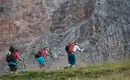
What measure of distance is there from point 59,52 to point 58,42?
329 centimetres

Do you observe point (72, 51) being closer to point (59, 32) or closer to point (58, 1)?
point (59, 32)

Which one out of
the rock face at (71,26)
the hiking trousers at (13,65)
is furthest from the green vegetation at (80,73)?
the rock face at (71,26)

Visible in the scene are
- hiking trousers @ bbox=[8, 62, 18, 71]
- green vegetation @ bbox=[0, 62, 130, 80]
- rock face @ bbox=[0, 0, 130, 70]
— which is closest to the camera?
green vegetation @ bbox=[0, 62, 130, 80]

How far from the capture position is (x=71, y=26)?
39.7 metres

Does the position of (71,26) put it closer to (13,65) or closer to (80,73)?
(13,65)

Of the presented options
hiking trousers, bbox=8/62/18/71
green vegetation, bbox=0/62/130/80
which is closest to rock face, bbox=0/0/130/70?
hiking trousers, bbox=8/62/18/71

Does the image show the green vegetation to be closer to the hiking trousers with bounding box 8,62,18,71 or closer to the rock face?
the hiking trousers with bounding box 8,62,18,71

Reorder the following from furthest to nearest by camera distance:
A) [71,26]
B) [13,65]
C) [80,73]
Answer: [71,26], [13,65], [80,73]

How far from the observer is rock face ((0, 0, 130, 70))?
3203 centimetres

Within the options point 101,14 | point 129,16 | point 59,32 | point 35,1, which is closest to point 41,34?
point 59,32

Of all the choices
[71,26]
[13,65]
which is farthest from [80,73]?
[71,26]

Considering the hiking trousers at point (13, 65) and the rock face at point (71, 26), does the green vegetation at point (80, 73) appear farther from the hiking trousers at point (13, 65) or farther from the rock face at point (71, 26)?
Result: the rock face at point (71, 26)

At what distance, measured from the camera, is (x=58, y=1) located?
4516cm

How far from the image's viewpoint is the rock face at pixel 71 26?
32.0 meters
